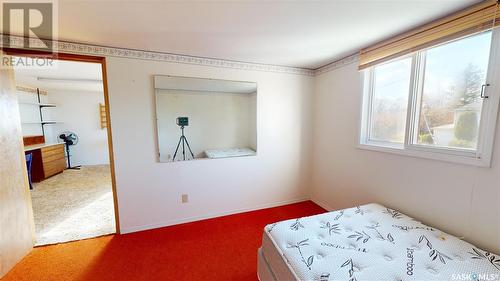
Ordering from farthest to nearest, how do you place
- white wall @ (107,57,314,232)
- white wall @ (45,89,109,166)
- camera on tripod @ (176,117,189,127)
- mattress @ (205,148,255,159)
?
white wall @ (45,89,109,166)
mattress @ (205,148,255,159)
camera on tripod @ (176,117,189,127)
white wall @ (107,57,314,232)

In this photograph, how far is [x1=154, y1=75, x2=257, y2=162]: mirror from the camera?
2326mm

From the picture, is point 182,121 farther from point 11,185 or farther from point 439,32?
point 439,32

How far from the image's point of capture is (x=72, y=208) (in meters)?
2.85

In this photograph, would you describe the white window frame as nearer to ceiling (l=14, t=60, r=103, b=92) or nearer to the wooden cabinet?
ceiling (l=14, t=60, r=103, b=92)

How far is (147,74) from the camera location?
2.20m

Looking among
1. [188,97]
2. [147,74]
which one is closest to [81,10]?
[147,74]

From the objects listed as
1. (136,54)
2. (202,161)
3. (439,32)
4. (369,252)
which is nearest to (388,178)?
(369,252)

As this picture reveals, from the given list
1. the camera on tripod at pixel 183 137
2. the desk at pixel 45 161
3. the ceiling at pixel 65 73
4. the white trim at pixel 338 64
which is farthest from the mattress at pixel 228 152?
the desk at pixel 45 161

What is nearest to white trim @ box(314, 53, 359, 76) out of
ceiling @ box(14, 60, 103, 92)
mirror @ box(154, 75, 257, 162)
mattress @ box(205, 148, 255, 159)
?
mirror @ box(154, 75, 257, 162)

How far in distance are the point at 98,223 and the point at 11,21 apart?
7.30 feet

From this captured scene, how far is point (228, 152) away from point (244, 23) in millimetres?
1612

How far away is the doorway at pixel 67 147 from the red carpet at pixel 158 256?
27 centimetres

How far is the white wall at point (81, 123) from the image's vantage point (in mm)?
5074

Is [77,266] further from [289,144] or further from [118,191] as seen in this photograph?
[289,144]
